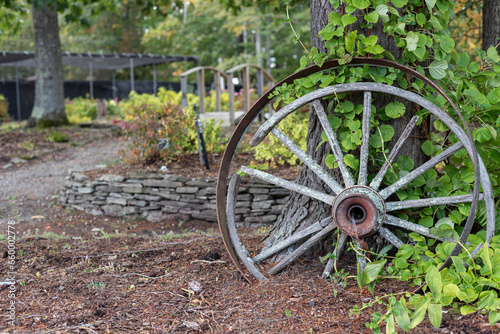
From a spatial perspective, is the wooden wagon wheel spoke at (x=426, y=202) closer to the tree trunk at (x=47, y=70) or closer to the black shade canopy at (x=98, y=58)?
the tree trunk at (x=47, y=70)

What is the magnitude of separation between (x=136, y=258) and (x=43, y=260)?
0.67 metres

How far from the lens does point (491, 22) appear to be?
443 centimetres

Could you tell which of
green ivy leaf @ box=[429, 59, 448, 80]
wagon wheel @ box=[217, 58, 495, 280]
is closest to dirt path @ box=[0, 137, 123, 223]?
wagon wheel @ box=[217, 58, 495, 280]

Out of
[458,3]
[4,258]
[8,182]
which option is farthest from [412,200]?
[8,182]

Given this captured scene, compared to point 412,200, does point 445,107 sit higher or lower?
higher

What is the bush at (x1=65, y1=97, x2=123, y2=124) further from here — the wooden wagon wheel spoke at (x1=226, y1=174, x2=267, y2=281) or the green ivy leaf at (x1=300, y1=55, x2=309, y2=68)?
the green ivy leaf at (x1=300, y1=55, x2=309, y2=68)

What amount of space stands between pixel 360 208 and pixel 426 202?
34 centimetres

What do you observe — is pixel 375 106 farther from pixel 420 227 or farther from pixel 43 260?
pixel 43 260

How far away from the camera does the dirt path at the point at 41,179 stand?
5840 millimetres

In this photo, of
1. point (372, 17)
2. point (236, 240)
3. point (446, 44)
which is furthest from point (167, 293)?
point (446, 44)

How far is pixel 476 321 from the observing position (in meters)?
1.92

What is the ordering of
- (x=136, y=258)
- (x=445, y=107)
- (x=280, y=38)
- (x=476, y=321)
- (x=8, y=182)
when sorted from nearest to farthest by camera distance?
(x=476, y=321) < (x=445, y=107) < (x=136, y=258) < (x=8, y=182) < (x=280, y=38)

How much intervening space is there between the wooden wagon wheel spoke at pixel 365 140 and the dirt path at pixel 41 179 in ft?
14.7

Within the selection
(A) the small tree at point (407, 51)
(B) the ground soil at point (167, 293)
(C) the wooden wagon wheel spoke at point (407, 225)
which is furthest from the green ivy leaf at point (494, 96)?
(B) the ground soil at point (167, 293)
